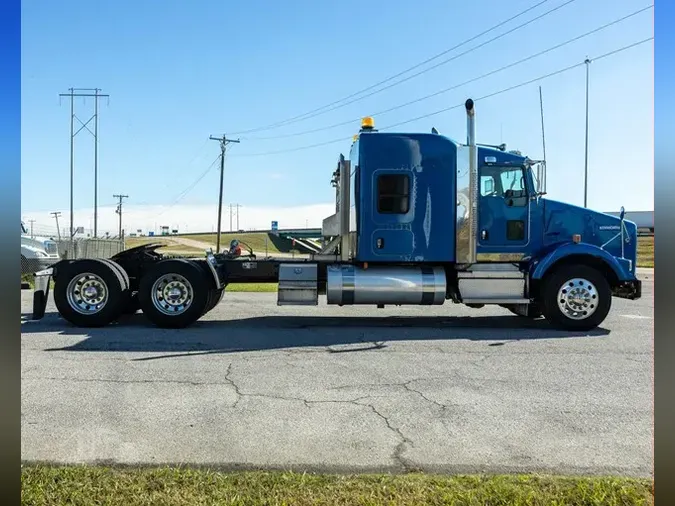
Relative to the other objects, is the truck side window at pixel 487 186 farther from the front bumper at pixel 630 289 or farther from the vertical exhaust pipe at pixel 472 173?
the front bumper at pixel 630 289

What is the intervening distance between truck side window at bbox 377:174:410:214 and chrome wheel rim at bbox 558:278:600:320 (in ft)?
9.76

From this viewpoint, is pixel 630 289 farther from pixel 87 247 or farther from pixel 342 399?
pixel 87 247

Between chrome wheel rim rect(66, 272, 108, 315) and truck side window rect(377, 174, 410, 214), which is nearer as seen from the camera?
chrome wheel rim rect(66, 272, 108, 315)

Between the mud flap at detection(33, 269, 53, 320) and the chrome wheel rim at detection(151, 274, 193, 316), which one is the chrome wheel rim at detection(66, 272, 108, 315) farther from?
the chrome wheel rim at detection(151, 274, 193, 316)

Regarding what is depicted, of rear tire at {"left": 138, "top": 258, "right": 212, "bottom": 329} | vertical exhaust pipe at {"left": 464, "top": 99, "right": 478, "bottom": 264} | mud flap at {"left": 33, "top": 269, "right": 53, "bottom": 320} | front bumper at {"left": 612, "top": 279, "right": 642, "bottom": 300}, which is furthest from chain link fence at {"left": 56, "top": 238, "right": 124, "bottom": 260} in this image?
front bumper at {"left": 612, "top": 279, "right": 642, "bottom": 300}

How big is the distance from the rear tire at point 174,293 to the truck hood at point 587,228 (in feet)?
20.0

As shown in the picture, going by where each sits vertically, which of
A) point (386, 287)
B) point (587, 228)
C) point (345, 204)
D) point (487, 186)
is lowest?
point (386, 287)

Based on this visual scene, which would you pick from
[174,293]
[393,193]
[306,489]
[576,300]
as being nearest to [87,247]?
[174,293]

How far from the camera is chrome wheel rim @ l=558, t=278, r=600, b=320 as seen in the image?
9.54m

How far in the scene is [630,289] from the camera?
32.6 ft

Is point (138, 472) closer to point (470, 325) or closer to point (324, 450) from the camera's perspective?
point (324, 450)

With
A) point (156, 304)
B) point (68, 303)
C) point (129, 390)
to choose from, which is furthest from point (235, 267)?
point (129, 390)

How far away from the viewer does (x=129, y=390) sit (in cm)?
552

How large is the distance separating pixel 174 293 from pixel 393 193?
4.04 metres
